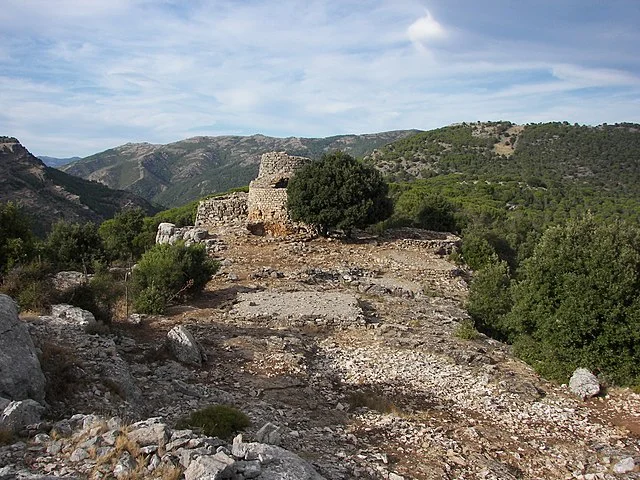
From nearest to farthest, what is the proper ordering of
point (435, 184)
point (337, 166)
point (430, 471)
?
point (430, 471) → point (337, 166) → point (435, 184)

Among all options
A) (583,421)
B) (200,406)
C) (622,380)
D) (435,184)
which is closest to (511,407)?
(583,421)

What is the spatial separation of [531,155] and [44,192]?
208 feet

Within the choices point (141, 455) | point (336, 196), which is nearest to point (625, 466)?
point (141, 455)

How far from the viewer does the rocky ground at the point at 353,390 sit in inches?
249

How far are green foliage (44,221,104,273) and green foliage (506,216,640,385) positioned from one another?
53.0 ft

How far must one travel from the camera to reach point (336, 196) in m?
19.6

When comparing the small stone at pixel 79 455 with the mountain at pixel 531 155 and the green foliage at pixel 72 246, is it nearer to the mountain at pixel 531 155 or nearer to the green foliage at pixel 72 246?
the green foliage at pixel 72 246

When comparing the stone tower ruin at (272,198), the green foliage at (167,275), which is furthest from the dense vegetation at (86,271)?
the stone tower ruin at (272,198)

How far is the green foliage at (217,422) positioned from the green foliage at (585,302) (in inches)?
251

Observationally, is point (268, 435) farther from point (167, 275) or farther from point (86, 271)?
point (86, 271)

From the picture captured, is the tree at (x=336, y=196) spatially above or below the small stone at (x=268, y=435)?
above

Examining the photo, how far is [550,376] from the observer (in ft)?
31.5

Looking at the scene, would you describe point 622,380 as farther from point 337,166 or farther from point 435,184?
point 435,184

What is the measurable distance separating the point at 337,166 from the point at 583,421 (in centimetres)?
1411
